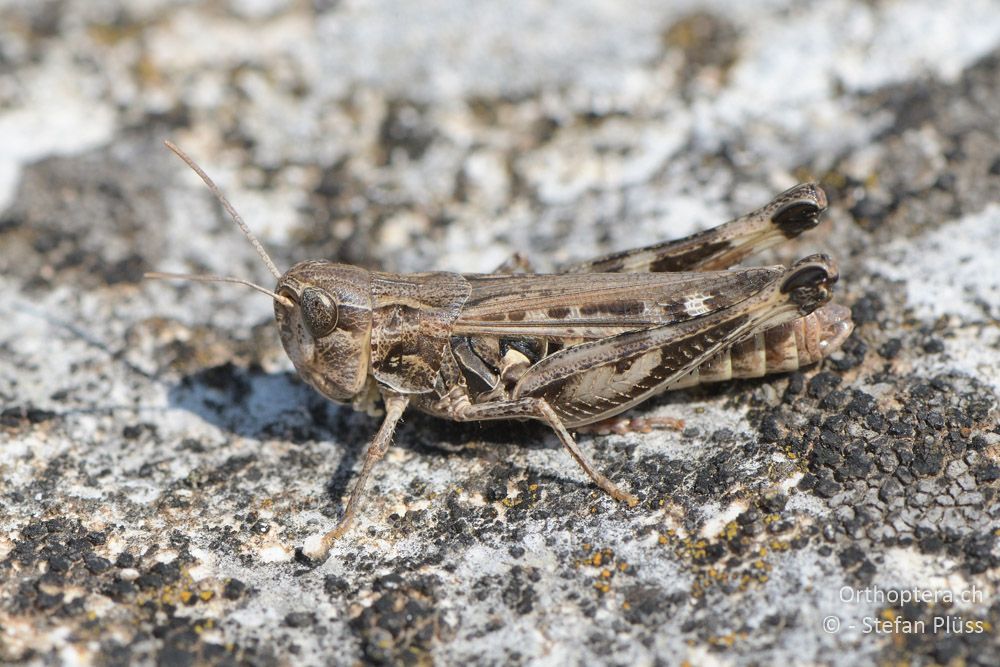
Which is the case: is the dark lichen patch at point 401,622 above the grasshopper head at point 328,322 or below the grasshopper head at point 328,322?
below

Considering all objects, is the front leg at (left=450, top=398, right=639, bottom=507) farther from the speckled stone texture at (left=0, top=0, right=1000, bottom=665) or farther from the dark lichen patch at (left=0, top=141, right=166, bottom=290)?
the dark lichen patch at (left=0, top=141, right=166, bottom=290)

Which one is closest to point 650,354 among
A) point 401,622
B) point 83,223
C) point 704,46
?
point 401,622

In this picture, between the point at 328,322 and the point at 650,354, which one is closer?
the point at 650,354

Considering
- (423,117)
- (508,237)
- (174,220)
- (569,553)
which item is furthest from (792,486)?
(174,220)

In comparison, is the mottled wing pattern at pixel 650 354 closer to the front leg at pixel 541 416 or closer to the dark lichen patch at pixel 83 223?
the front leg at pixel 541 416

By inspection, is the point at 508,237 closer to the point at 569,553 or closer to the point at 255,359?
the point at 255,359

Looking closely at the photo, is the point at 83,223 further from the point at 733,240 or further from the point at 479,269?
the point at 733,240

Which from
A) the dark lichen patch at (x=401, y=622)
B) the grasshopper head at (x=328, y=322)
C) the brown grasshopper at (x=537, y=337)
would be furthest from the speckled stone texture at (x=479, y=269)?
the grasshopper head at (x=328, y=322)
